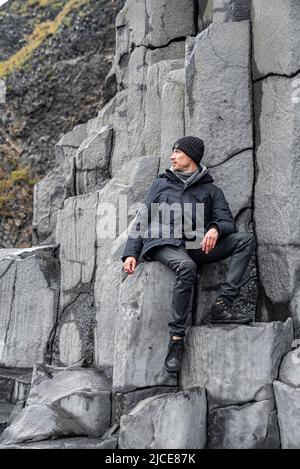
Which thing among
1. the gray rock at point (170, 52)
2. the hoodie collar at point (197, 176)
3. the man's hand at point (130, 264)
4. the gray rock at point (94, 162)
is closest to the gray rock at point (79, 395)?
the man's hand at point (130, 264)

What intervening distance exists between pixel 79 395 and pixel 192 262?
1.70m

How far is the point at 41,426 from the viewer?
5699 millimetres

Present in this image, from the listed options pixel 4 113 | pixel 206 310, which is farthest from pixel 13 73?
pixel 206 310

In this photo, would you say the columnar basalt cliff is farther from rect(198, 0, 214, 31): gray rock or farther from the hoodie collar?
rect(198, 0, 214, 31): gray rock

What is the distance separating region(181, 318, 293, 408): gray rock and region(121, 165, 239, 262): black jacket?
2.94 ft

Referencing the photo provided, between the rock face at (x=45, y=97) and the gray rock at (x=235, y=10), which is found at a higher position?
the rock face at (x=45, y=97)

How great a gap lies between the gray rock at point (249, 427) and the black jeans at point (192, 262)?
80 cm

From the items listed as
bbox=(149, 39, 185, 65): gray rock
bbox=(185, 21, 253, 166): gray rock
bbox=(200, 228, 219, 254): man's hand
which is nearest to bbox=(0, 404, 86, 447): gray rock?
bbox=(200, 228, 219, 254): man's hand

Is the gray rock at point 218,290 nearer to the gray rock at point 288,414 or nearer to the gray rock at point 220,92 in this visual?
the gray rock at point 288,414

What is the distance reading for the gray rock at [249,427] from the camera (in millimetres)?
5184

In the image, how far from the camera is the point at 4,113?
13.9 m

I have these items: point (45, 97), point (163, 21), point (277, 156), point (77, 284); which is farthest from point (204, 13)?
point (45, 97)

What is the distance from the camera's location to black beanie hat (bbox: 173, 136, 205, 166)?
5781mm

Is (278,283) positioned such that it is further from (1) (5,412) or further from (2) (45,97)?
(2) (45,97)
